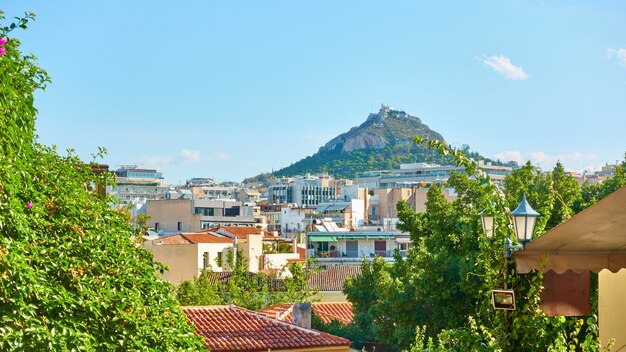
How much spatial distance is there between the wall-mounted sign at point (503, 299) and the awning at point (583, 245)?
0.48m

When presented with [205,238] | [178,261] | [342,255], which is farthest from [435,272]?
[342,255]

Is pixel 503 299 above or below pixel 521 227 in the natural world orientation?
below

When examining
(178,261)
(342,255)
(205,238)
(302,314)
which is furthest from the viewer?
(342,255)

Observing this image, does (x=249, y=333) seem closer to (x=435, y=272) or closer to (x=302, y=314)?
(x=302, y=314)

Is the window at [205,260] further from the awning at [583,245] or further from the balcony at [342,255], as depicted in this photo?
the awning at [583,245]

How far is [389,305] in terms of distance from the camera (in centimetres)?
2642

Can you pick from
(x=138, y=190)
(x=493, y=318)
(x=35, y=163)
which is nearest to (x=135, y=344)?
(x=35, y=163)

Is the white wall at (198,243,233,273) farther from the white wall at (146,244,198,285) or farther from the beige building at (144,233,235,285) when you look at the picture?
the white wall at (146,244,198,285)

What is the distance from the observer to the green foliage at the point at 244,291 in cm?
3391

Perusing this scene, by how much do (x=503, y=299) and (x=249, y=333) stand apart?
11.0m

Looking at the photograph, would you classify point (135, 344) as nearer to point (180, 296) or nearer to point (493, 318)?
point (493, 318)

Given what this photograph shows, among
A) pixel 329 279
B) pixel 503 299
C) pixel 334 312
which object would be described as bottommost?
pixel 329 279

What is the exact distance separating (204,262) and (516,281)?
39.5 metres

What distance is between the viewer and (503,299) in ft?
26.7
